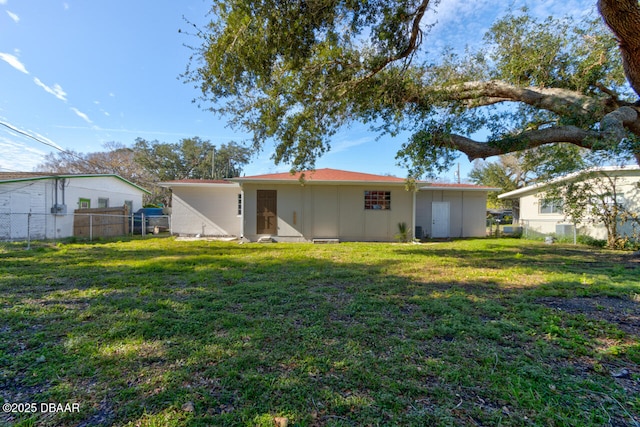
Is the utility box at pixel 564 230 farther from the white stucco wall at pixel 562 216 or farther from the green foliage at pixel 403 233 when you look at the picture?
the green foliage at pixel 403 233

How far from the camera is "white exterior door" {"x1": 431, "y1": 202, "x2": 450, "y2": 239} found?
14.2 m

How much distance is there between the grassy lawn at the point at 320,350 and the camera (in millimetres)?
1885

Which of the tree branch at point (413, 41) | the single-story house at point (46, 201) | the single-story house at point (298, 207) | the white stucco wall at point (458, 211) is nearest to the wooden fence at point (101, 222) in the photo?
the single-story house at point (46, 201)

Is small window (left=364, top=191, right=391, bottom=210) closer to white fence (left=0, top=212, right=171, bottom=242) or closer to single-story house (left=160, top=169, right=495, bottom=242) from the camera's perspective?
single-story house (left=160, top=169, right=495, bottom=242)

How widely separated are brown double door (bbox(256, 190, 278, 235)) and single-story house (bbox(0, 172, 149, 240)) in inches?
272

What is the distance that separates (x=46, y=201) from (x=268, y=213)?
9.41 meters

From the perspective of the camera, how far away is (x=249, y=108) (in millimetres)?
7109

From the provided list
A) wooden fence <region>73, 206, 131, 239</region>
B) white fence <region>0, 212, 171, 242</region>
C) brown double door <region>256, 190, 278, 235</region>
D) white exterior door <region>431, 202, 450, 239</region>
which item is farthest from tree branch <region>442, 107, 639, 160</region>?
wooden fence <region>73, 206, 131, 239</region>

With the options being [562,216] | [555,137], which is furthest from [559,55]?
[562,216]

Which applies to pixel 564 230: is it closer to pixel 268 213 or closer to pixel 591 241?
pixel 591 241

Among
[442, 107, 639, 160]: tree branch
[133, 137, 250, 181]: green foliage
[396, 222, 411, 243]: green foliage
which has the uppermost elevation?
[133, 137, 250, 181]: green foliage

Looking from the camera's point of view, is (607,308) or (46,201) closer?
(607,308)

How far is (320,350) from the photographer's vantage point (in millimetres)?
2658

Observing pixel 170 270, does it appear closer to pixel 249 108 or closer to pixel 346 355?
pixel 249 108
